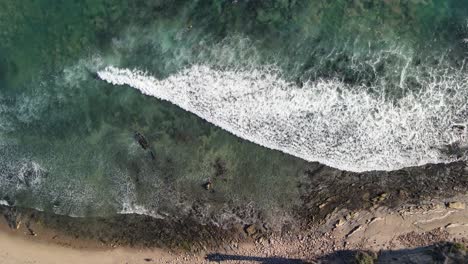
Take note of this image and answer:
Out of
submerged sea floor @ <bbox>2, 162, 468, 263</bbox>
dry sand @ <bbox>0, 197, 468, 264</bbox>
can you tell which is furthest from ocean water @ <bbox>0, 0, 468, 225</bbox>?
dry sand @ <bbox>0, 197, 468, 264</bbox>

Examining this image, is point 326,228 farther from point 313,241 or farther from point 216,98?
point 216,98

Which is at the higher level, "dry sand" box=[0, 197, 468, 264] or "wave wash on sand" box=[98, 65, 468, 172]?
"wave wash on sand" box=[98, 65, 468, 172]

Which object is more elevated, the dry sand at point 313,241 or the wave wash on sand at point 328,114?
the wave wash on sand at point 328,114

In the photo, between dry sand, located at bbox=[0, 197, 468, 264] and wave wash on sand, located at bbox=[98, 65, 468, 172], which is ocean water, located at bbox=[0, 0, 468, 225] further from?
dry sand, located at bbox=[0, 197, 468, 264]

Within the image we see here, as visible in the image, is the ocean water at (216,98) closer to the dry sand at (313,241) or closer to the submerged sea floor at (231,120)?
the submerged sea floor at (231,120)

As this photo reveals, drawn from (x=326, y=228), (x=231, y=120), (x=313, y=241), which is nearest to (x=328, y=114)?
(x=231, y=120)

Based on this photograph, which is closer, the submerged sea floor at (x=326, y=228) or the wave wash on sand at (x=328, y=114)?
the submerged sea floor at (x=326, y=228)

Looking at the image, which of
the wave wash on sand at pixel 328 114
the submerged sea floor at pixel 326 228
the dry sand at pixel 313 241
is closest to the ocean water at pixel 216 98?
the wave wash on sand at pixel 328 114
